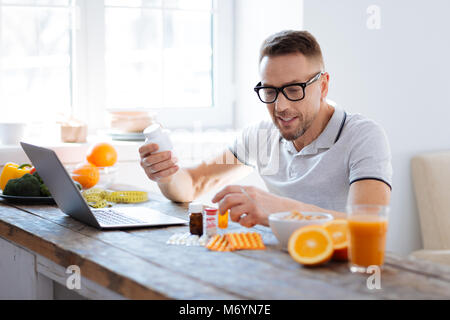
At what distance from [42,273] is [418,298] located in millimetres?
941

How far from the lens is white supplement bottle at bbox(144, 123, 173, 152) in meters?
1.82

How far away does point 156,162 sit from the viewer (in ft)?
6.31

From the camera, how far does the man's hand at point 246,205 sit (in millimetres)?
1580

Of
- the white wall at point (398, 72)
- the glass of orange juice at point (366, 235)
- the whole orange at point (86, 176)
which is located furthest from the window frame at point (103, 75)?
the glass of orange juice at point (366, 235)

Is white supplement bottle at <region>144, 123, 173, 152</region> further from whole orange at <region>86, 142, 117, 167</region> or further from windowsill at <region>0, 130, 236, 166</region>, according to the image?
windowsill at <region>0, 130, 236, 166</region>

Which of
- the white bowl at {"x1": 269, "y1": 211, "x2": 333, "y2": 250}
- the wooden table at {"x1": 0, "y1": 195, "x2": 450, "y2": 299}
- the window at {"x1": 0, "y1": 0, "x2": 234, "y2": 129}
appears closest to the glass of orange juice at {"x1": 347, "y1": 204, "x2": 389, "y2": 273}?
the wooden table at {"x1": 0, "y1": 195, "x2": 450, "y2": 299}

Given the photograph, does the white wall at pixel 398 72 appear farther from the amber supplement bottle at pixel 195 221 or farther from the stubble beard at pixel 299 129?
the amber supplement bottle at pixel 195 221

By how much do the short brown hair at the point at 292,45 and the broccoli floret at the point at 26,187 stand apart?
2.71 ft

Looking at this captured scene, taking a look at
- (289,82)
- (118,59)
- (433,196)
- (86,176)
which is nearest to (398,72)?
(433,196)

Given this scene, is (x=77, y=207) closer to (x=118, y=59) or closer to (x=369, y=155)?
(x=369, y=155)

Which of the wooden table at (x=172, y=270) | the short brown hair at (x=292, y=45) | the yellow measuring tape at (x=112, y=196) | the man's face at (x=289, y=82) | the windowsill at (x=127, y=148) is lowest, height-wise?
the wooden table at (x=172, y=270)

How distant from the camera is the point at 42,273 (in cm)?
165

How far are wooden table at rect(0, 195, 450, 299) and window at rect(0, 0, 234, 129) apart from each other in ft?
4.58
